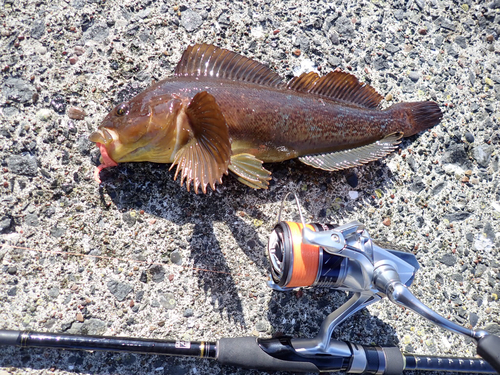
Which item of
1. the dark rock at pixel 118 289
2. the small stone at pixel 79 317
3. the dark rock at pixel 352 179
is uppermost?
the dark rock at pixel 352 179

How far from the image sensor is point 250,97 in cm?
238

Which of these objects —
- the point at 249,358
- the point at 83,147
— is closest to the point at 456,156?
the point at 249,358

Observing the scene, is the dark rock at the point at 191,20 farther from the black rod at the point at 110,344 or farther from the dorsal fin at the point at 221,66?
the black rod at the point at 110,344

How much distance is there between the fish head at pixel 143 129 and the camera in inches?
88.0

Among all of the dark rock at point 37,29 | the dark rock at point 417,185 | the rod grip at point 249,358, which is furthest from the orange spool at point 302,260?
the dark rock at point 37,29

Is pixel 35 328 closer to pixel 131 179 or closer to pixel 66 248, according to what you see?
pixel 66 248

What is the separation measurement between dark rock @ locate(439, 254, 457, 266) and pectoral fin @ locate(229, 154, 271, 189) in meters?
1.43

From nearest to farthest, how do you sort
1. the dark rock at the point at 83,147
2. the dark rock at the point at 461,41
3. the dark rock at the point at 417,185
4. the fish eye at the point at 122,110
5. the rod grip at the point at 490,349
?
1. the rod grip at the point at 490,349
2. the fish eye at the point at 122,110
3. the dark rock at the point at 83,147
4. the dark rock at the point at 417,185
5. the dark rock at the point at 461,41

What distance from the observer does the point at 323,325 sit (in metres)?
2.29

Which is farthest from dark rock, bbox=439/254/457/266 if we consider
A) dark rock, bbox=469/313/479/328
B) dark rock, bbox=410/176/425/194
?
dark rock, bbox=410/176/425/194

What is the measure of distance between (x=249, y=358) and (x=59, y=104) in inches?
74.7

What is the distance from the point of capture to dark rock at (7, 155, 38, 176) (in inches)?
96.5

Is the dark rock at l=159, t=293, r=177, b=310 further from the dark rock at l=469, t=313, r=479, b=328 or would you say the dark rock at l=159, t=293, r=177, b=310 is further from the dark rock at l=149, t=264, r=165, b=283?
the dark rock at l=469, t=313, r=479, b=328

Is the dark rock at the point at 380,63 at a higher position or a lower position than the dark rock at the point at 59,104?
higher
